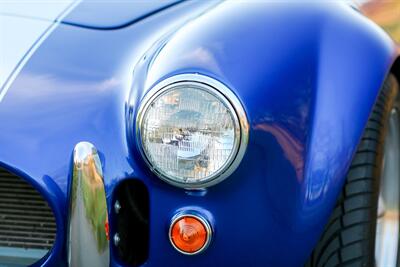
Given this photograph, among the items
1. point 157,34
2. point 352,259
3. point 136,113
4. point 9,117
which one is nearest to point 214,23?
point 157,34

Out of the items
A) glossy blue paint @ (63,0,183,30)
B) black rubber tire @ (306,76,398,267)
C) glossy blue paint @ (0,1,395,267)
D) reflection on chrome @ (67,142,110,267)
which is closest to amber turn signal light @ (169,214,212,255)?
glossy blue paint @ (0,1,395,267)

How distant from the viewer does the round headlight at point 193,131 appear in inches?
57.0

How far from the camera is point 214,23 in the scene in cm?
169

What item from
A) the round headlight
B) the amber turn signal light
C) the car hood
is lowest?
the amber turn signal light

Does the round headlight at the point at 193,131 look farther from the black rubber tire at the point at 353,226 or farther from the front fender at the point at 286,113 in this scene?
the black rubber tire at the point at 353,226

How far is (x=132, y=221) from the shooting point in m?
1.56

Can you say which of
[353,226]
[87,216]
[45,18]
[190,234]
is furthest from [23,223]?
[353,226]

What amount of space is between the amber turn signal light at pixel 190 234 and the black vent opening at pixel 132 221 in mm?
83

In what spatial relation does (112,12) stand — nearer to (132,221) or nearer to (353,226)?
(132,221)

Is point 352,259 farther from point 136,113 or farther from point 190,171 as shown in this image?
point 136,113

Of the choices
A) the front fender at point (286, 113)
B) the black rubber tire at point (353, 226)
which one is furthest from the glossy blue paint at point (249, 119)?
the black rubber tire at point (353, 226)

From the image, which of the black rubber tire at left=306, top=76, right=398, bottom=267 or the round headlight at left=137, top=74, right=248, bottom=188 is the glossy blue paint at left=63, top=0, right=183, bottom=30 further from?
the black rubber tire at left=306, top=76, right=398, bottom=267

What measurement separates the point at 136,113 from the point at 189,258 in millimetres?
316

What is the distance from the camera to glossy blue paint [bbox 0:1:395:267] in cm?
147
